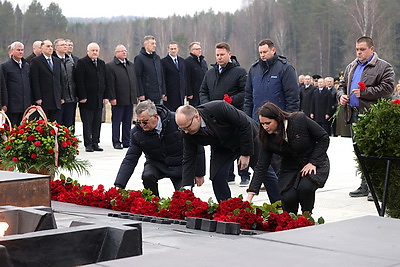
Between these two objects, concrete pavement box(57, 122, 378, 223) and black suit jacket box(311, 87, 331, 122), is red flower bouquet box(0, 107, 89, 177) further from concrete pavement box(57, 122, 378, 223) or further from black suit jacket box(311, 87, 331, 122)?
black suit jacket box(311, 87, 331, 122)

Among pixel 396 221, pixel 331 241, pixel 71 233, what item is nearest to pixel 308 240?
pixel 331 241

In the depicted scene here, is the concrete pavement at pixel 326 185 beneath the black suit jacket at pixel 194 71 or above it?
beneath

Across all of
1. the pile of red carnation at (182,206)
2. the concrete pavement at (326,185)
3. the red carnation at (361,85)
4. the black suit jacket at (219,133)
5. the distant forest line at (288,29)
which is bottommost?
the concrete pavement at (326,185)

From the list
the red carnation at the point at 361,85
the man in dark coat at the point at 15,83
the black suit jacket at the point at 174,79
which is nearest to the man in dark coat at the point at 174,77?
the black suit jacket at the point at 174,79

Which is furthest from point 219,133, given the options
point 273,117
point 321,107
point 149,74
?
point 321,107

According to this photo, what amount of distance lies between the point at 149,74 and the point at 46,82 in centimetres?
222

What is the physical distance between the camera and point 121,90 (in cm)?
1769

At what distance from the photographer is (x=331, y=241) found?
357cm

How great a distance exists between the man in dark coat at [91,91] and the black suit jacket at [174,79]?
128 centimetres

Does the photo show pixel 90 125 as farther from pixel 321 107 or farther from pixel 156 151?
pixel 321 107

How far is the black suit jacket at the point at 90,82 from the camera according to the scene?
54.5ft

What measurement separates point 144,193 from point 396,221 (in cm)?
402

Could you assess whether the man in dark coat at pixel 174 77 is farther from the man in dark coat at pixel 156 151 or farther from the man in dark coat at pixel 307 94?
the man in dark coat at pixel 307 94

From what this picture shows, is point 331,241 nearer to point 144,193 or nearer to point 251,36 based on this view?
point 144,193
